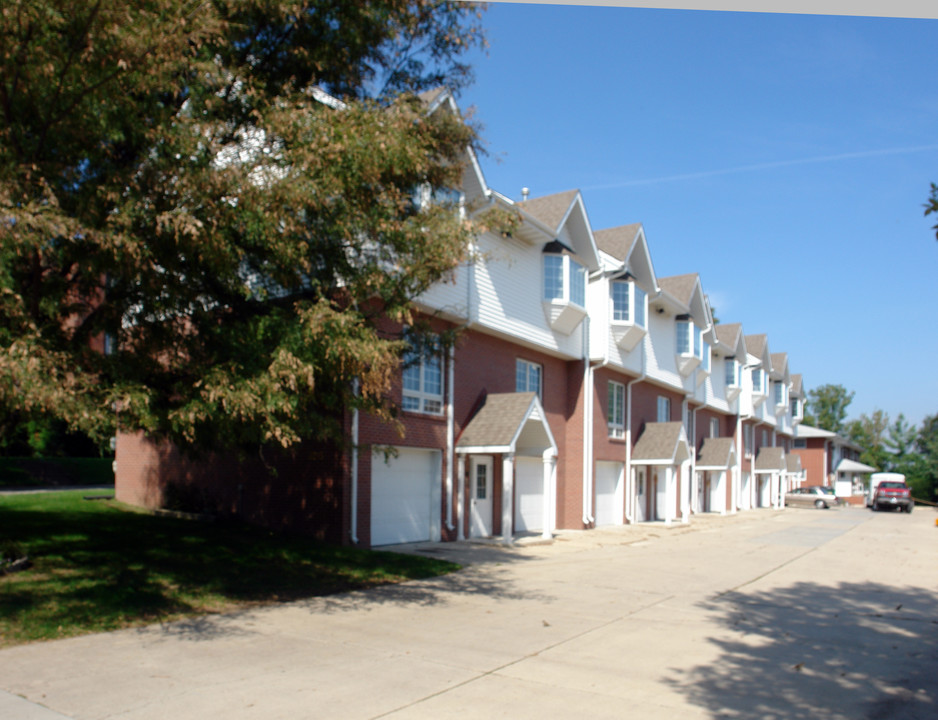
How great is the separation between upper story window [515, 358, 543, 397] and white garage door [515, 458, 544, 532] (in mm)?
2065

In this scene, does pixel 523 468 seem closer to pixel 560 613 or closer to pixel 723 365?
pixel 560 613

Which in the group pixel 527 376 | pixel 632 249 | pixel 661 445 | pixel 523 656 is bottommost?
pixel 523 656

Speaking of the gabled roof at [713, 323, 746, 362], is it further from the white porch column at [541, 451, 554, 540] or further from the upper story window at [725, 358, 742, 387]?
the white porch column at [541, 451, 554, 540]

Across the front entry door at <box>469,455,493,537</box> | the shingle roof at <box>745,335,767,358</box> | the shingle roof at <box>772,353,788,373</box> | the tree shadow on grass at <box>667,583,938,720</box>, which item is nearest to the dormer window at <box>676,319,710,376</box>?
the front entry door at <box>469,455,493,537</box>

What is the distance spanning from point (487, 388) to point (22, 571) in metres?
12.1

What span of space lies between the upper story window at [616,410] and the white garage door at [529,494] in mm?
5195

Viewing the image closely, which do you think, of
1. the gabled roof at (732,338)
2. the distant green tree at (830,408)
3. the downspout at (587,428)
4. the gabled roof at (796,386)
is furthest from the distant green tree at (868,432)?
the downspout at (587,428)

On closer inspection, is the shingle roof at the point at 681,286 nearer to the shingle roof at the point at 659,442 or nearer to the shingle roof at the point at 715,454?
the shingle roof at the point at 659,442

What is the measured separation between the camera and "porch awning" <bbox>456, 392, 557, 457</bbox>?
1933 centimetres

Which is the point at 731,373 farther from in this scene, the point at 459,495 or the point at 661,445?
the point at 459,495

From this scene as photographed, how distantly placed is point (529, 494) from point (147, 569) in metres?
13.1

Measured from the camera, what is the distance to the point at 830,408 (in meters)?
105

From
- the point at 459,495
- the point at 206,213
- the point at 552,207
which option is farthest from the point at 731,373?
the point at 206,213

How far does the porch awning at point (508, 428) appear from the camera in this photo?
19.3m
